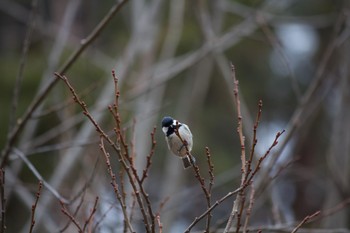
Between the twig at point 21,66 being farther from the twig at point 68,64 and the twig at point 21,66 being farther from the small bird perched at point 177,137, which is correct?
the small bird perched at point 177,137

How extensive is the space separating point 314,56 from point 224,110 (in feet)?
5.77

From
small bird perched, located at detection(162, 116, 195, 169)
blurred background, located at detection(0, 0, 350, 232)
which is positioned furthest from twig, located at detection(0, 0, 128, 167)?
small bird perched, located at detection(162, 116, 195, 169)

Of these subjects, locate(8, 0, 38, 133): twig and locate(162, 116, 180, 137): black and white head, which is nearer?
locate(162, 116, 180, 137): black and white head

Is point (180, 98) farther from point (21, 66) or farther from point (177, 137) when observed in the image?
point (177, 137)

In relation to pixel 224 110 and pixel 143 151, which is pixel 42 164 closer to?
pixel 143 151

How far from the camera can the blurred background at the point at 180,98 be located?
379 centimetres

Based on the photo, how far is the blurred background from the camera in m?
3.79

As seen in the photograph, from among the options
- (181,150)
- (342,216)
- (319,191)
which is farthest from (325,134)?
(181,150)

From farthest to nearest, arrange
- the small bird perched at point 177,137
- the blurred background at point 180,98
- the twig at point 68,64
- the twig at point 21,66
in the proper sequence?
the blurred background at point 180,98 < the twig at point 21,66 < the twig at point 68,64 < the small bird perched at point 177,137

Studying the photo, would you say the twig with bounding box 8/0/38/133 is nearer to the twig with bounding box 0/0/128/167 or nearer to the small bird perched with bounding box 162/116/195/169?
the twig with bounding box 0/0/128/167

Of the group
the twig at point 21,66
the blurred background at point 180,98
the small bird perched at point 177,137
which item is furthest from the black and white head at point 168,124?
the twig at point 21,66

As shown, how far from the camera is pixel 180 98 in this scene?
7117 millimetres

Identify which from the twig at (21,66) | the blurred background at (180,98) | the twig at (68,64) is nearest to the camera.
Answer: the twig at (68,64)

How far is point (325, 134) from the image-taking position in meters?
9.12
